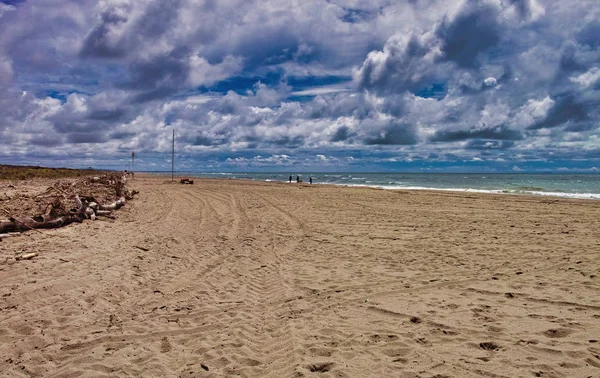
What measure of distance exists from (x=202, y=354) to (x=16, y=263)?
5.02m

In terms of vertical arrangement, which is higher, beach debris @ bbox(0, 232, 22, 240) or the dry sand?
beach debris @ bbox(0, 232, 22, 240)

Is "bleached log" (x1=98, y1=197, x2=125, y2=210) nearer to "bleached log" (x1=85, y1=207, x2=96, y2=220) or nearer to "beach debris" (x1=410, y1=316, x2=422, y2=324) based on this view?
"bleached log" (x1=85, y1=207, x2=96, y2=220)

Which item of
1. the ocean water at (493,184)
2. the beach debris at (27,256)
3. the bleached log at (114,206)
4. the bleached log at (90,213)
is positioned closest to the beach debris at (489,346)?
the beach debris at (27,256)

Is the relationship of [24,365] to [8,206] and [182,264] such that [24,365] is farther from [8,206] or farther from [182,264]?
[8,206]

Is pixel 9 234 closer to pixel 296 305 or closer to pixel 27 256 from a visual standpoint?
pixel 27 256

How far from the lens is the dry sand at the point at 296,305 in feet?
13.7

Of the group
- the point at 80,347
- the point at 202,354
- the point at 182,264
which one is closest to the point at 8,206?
the point at 182,264

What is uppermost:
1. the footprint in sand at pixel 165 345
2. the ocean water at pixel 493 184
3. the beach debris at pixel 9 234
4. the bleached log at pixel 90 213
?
the ocean water at pixel 493 184

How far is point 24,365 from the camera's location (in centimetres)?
405

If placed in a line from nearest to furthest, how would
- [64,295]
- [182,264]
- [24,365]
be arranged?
[24,365], [64,295], [182,264]

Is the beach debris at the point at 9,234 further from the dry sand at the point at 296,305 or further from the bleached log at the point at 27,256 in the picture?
the bleached log at the point at 27,256

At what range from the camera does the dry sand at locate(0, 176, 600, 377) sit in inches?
164

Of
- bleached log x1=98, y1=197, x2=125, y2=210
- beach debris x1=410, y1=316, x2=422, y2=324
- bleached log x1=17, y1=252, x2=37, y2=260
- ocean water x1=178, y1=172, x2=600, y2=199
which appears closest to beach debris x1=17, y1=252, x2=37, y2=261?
bleached log x1=17, y1=252, x2=37, y2=260

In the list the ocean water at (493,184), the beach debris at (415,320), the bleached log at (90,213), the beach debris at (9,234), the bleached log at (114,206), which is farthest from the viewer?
the ocean water at (493,184)
